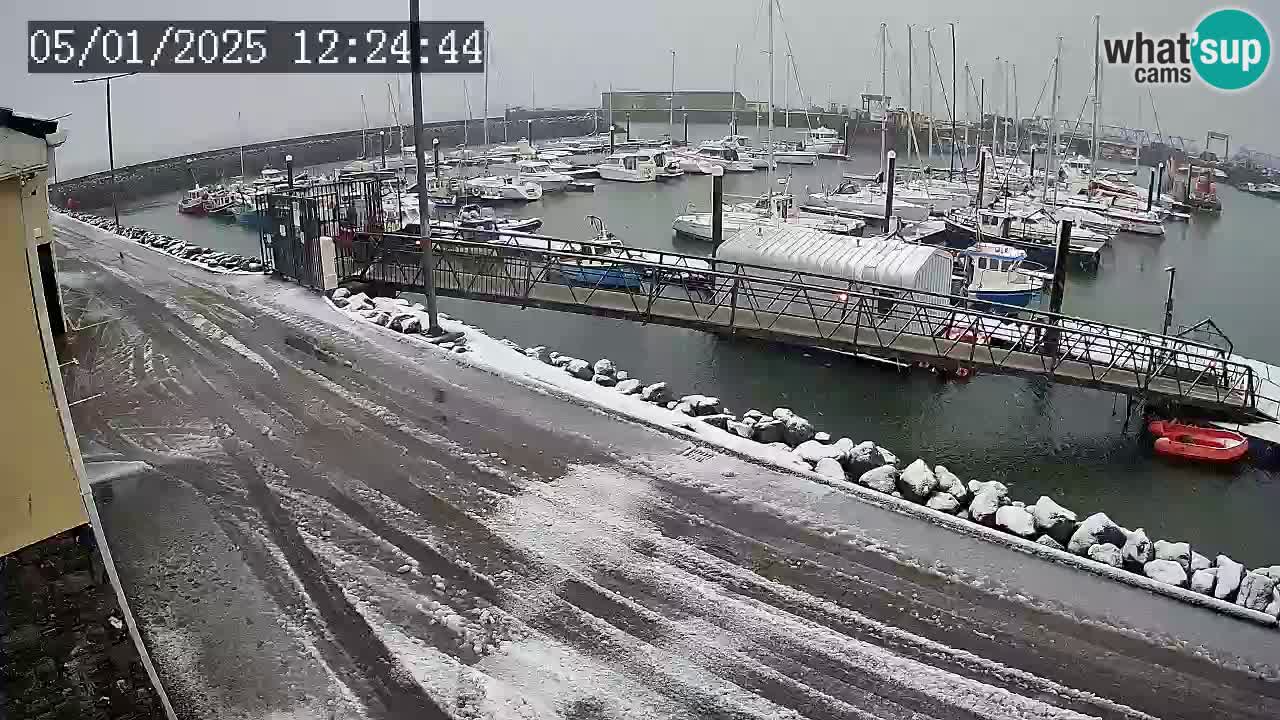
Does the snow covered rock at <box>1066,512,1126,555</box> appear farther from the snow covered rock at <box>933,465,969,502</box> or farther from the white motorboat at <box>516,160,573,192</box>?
the white motorboat at <box>516,160,573,192</box>

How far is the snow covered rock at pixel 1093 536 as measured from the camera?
29.4 ft

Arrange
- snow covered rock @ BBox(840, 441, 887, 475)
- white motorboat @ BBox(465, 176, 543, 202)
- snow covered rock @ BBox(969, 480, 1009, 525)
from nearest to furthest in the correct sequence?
snow covered rock @ BBox(969, 480, 1009, 525) → snow covered rock @ BBox(840, 441, 887, 475) → white motorboat @ BBox(465, 176, 543, 202)

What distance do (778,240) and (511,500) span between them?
51.9ft

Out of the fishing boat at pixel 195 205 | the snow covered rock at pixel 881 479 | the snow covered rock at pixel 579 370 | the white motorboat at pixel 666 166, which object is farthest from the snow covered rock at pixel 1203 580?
the white motorboat at pixel 666 166

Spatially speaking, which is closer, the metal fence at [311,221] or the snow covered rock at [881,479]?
the snow covered rock at [881,479]

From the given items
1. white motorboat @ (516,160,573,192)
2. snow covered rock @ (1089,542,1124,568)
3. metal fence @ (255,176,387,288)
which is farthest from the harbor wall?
snow covered rock @ (1089,542,1124,568)

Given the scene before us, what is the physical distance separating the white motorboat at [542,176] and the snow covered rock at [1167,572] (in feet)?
163

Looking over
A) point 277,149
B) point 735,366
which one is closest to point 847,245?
point 735,366

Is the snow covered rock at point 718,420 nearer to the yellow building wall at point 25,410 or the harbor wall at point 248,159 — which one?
the yellow building wall at point 25,410

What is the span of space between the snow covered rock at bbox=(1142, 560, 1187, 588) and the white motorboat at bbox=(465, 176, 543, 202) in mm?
43824

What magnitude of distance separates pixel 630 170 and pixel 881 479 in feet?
182

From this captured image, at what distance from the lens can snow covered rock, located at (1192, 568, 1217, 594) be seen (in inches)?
330

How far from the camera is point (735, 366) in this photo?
2188 cm

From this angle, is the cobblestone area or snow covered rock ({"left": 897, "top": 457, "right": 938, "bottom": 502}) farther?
snow covered rock ({"left": 897, "top": 457, "right": 938, "bottom": 502})
